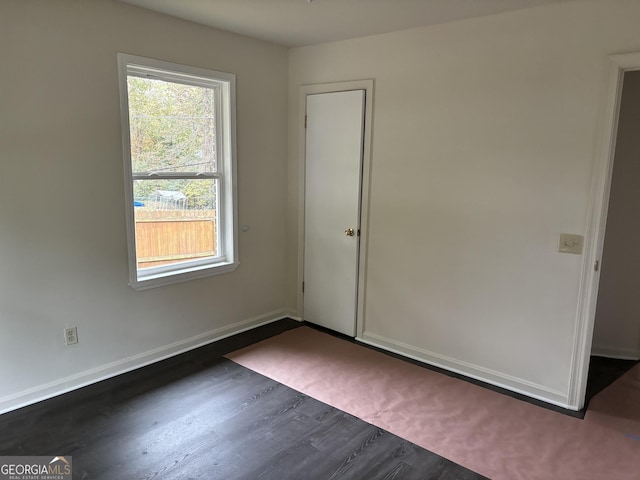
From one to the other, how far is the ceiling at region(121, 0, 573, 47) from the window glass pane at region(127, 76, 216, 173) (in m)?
0.51

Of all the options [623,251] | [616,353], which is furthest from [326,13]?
[616,353]

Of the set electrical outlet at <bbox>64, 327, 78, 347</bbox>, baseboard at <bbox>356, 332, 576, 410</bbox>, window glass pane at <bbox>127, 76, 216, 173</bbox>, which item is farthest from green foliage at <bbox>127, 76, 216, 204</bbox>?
baseboard at <bbox>356, 332, 576, 410</bbox>

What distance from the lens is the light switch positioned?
262 cm

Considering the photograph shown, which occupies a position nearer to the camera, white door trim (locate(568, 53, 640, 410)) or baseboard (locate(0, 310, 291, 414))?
white door trim (locate(568, 53, 640, 410))

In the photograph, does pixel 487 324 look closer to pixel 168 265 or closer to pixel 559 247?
pixel 559 247

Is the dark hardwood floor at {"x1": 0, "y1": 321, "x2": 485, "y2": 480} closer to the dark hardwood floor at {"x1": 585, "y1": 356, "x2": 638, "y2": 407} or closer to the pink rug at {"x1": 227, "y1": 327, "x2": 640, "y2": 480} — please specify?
the pink rug at {"x1": 227, "y1": 327, "x2": 640, "y2": 480}

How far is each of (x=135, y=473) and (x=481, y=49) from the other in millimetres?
3154

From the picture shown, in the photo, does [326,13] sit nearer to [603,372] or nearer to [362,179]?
[362,179]

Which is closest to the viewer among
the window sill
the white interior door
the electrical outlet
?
the electrical outlet

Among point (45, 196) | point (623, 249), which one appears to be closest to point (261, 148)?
point (45, 196)

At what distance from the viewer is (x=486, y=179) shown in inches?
115

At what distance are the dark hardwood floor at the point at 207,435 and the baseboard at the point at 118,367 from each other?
0.06 metres

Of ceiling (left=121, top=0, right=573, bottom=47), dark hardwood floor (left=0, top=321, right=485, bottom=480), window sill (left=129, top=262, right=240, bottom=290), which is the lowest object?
dark hardwood floor (left=0, top=321, right=485, bottom=480)

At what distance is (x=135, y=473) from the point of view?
210 cm
